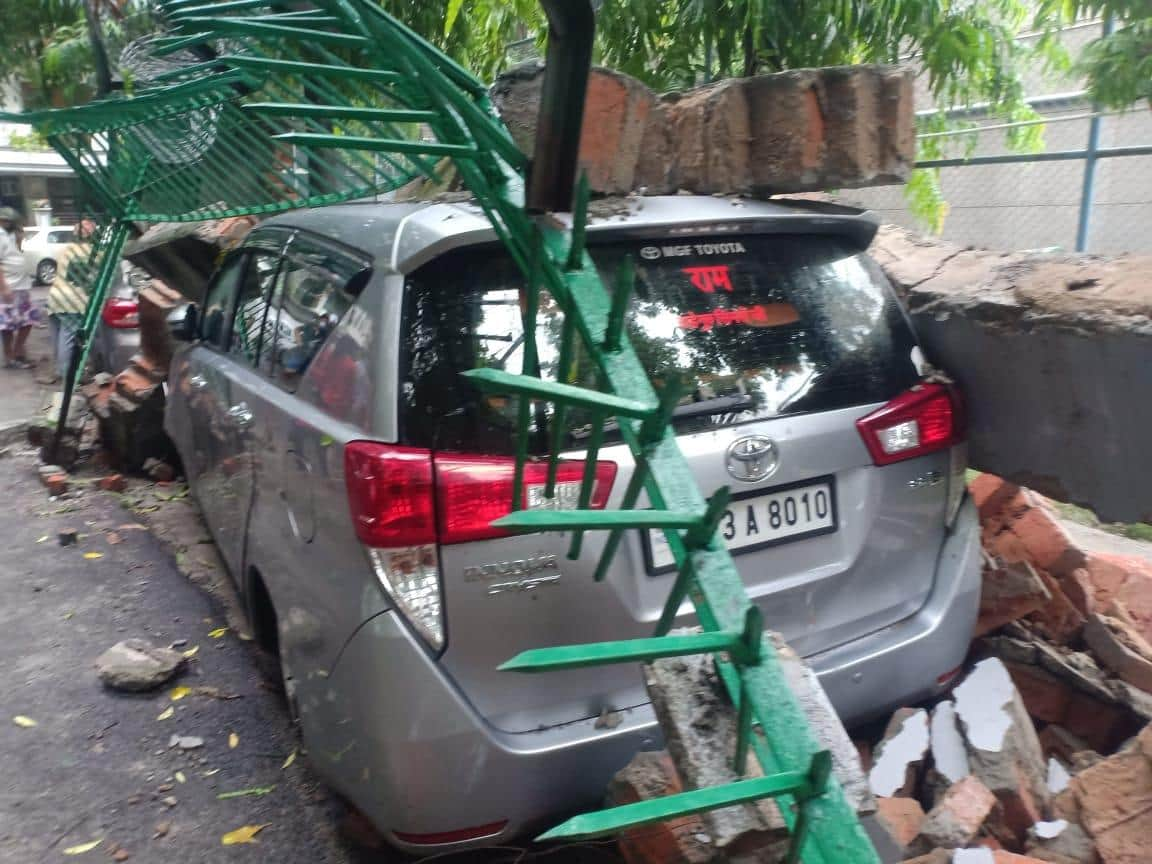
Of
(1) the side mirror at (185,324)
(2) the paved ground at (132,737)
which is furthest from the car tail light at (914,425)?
(1) the side mirror at (185,324)

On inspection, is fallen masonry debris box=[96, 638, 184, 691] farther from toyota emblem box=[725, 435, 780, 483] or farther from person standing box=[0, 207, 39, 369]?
person standing box=[0, 207, 39, 369]

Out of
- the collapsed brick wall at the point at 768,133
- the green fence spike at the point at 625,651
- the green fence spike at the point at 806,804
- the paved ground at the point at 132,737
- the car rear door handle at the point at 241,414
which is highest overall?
the collapsed brick wall at the point at 768,133

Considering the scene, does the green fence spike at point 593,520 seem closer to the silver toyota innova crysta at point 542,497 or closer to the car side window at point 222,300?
the silver toyota innova crysta at point 542,497

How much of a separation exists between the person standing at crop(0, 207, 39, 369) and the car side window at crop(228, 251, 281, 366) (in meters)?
7.82

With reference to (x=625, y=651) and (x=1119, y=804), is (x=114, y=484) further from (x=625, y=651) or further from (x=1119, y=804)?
(x=1119, y=804)

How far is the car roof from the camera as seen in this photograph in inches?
86.9

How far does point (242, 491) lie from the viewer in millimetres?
3164

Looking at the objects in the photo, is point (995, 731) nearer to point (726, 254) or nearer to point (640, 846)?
point (640, 846)

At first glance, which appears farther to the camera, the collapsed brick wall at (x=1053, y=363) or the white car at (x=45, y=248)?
the white car at (x=45, y=248)

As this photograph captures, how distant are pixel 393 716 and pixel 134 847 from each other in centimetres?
117

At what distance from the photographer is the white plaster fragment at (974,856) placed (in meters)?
2.00

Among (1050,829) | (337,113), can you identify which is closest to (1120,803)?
(1050,829)

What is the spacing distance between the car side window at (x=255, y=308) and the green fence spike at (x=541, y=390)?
1.69 m

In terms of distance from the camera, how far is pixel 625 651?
1593 mm
